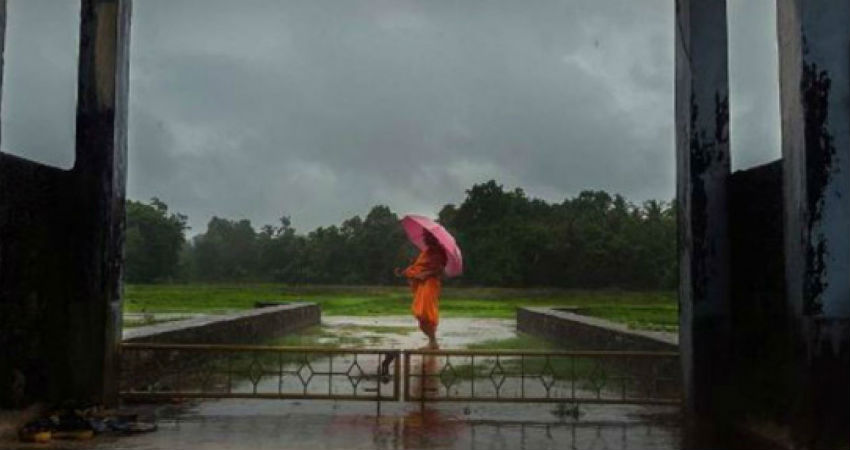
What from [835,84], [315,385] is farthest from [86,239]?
[835,84]

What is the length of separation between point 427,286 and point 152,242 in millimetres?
39935

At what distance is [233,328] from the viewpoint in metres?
15.0

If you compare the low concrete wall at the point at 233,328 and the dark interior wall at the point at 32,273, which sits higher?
the dark interior wall at the point at 32,273

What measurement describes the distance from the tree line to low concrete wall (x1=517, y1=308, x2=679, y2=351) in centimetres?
1765

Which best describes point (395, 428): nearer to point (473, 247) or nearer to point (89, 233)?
point (89, 233)

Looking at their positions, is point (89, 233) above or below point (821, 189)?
below

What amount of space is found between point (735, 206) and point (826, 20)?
6.61 feet

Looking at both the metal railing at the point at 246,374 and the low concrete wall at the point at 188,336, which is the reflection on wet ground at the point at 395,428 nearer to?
the metal railing at the point at 246,374

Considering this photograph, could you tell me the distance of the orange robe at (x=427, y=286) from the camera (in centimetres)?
1192

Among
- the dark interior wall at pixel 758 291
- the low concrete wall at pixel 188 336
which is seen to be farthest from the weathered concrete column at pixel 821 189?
the low concrete wall at pixel 188 336

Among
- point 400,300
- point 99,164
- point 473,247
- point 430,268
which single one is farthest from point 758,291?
point 473,247

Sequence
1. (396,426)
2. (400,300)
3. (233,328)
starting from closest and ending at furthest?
(396,426) → (233,328) → (400,300)

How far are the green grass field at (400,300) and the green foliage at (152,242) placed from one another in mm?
1129

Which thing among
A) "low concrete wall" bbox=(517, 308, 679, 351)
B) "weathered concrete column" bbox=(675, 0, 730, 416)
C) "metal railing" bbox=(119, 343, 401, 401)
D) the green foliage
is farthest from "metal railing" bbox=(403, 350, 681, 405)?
the green foliage
